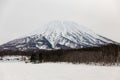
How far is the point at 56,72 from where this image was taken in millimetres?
2057

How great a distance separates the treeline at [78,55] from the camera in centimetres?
207

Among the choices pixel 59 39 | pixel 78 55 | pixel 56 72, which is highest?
pixel 59 39

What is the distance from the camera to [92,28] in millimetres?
2137

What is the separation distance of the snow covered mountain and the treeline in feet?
0.12

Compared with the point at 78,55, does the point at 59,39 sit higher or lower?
higher

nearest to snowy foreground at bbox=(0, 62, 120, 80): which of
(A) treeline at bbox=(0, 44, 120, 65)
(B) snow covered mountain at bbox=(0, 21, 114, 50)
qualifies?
(A) treeline at bbox=(0, 44, 120, 65)

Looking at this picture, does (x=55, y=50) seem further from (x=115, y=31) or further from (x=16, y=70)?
(x=115, y=31)

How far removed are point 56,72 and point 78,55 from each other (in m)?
0.22

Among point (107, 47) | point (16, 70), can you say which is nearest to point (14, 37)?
point (16, 70)

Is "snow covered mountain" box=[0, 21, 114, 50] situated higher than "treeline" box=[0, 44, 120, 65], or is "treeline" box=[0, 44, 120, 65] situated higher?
"snow covered mountain" box=[0, 21, 114, 50]

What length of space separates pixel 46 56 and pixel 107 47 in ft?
1.65

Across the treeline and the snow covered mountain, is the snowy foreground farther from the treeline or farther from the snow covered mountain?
the snow covered mountain

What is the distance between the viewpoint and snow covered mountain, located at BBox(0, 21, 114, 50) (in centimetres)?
210

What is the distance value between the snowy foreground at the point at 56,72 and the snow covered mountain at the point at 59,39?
0.51ft
